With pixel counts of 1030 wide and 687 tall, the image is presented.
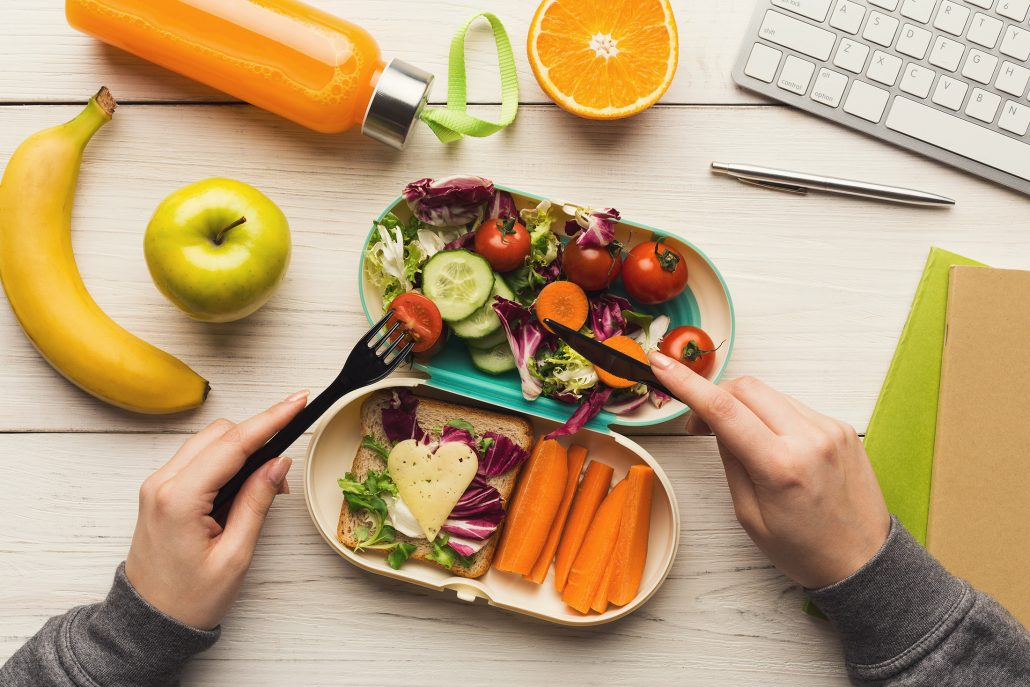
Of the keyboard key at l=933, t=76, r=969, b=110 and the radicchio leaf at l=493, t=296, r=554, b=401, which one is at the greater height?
the keyboard key at l=933, t=76, r=969, b=110

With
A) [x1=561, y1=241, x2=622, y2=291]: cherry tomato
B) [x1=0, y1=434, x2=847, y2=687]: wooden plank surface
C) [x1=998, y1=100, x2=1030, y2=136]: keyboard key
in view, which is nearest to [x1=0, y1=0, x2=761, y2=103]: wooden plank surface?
[x1=561, y1=241, x2=622, y2=291]: cherry tomato

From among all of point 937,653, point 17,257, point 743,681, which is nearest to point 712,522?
point 743,681

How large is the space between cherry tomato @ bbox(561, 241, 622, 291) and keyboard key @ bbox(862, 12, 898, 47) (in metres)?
0.58

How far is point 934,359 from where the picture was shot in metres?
1.38

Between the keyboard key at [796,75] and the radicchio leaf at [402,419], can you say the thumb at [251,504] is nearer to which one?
the radicchio leaf at [402,419]

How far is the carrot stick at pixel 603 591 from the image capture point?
4.29 ft

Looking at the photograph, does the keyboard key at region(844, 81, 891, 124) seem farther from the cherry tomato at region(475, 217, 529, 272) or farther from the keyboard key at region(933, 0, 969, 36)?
the cherry tomato at region(475, 217, 529, 272)

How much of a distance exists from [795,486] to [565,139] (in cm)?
71

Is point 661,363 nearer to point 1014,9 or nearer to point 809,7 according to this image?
point 809,7

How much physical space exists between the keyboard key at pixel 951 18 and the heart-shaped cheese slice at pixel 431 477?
3.57ft

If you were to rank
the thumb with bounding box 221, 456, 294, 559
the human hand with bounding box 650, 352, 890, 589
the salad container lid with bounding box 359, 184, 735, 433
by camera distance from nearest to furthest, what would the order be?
the human hand with bounding box 650, 352, 890, 589 < the thumb with bounding box 221, 456, 294, 559 < the salad container lid with bounding box 359, 184, 735, 433

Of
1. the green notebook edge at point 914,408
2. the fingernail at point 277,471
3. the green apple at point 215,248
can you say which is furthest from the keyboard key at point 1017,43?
the fingernail at point 277,471

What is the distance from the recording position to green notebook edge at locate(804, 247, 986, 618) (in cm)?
136

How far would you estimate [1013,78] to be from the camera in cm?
133
